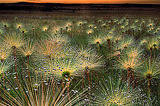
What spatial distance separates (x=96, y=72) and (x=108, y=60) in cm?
149

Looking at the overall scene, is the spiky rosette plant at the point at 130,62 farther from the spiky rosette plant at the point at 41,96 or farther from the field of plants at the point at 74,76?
Result: the spiky rosette plant at the point at 41,96

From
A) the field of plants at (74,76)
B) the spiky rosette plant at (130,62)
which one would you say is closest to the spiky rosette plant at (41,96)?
the field of plants at (74,76)


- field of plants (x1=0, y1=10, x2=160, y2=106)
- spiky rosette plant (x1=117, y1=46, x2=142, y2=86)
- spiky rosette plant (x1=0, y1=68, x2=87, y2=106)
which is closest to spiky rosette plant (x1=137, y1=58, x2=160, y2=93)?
field of plants (x1=0, y1=10, x2=160, y2=106)

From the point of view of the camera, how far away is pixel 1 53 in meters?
4.40

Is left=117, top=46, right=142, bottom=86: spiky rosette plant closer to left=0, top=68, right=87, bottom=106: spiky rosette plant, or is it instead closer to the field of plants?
the field of plants

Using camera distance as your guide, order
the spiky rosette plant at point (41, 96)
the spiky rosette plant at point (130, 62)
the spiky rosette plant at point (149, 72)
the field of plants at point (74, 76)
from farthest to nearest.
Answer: the spiky rosette plant at point (130, 62)
the spiky rosette plant at point (149, 72)
the field of plants at point (74, 76)
the spiky rosette plant at point (41, 96)

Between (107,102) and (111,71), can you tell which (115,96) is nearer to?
(107,102)

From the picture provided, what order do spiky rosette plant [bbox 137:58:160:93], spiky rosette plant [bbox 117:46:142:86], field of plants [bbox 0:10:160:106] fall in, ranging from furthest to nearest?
spiky rosette plant [bbox 117:46:142:86], spiky rosette plant [bbox 137:58:160:93], field of plants [bbox 0:10:160:106]

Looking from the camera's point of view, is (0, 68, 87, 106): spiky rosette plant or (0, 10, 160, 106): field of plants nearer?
(0, 68, 87, 106): spiky rosette plant

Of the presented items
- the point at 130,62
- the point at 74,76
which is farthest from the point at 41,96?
the point at 130,62

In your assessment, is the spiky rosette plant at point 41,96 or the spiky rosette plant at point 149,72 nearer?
the spiky rosette plant at point 41,96

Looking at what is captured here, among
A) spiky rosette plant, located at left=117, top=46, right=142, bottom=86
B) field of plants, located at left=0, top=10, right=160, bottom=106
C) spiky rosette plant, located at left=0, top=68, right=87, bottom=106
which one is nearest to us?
spiky rosette plant, located at left=0, top=68, right=87, bottom=106

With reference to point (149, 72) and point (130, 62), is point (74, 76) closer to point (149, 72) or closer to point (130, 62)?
point (130, 62)

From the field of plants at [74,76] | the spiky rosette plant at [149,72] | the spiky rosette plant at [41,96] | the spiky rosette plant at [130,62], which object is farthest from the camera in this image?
the spiky rosette plant at [130,62]
